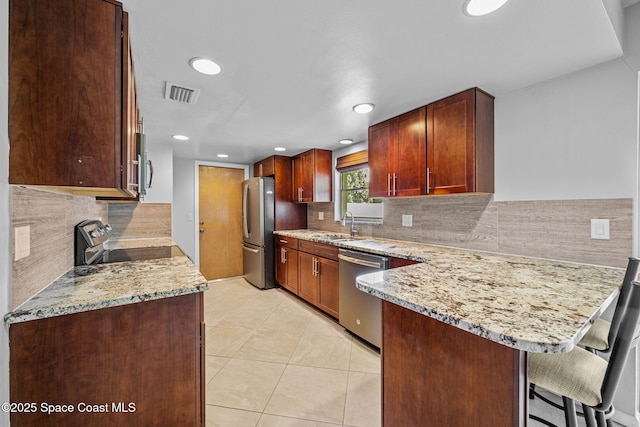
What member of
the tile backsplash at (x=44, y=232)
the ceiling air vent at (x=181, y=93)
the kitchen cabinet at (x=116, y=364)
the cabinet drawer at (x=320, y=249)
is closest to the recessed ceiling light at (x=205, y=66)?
the ceiling air vent at (x=181, y=93)

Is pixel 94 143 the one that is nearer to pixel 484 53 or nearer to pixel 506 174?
pixel 484 53

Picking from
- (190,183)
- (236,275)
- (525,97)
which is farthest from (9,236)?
(236,275)

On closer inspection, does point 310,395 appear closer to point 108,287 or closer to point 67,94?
point 108,287

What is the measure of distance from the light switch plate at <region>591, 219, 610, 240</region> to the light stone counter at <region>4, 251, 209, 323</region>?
7.32 ft

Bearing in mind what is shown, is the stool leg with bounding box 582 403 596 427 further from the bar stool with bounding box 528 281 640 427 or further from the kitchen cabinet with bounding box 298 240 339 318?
the kitchen cabinet with bounding box 298 240 339 318

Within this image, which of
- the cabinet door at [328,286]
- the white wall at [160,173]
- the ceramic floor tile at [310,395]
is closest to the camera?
the ceramic floor tile at [310,395]

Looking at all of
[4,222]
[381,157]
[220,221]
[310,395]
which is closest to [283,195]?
[220,221]

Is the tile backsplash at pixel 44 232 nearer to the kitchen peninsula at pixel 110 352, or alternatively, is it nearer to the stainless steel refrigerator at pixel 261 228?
the kitchen peninsula at pixel 110 352

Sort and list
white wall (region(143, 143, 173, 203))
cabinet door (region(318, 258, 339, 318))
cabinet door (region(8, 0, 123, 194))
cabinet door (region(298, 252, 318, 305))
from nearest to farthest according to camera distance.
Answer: cabinet door (region(8, 0, 123, 194)) < cabinet door (region(318, 258, 339, 318)) < cabinet door (region(298, 252, 318, 305)) < white wall (region(143, 143, 173, 203))

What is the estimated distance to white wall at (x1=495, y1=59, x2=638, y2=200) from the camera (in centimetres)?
159

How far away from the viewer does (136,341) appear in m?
1.09

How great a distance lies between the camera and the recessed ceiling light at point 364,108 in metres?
2.30

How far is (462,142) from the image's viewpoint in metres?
2.05

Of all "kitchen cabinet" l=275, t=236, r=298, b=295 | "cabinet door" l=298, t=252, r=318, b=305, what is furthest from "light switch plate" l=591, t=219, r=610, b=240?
"kitchen cabinet" l=275, t=236, r=298, b=295
